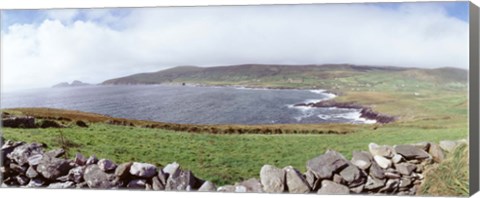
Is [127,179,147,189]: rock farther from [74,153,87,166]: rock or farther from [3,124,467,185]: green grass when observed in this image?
[74,153,87,166]: rock

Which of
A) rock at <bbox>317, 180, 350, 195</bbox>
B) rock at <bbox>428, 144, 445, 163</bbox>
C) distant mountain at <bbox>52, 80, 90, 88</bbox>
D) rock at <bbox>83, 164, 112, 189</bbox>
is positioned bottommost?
rock at <bbox>317, 180, 350, 195</bbox>

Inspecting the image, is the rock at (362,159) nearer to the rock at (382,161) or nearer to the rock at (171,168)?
the rock at (382,161)

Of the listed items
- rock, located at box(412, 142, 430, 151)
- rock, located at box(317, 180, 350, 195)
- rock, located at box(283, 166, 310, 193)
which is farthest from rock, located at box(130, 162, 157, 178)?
rock, located at box(412, 142, 430, 151)

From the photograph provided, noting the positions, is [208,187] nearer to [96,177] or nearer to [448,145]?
[96,177]

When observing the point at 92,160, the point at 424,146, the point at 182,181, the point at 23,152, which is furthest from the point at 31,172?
the point at 424,146

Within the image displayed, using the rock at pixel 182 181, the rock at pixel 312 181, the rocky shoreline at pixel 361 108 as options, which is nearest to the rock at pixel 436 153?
the rocky shoreline at pixel 361 108

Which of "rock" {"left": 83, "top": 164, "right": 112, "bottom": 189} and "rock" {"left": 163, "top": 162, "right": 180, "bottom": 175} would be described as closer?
"rock" {"left": 163, "top": 162, "right": 180, "bottom": 175}

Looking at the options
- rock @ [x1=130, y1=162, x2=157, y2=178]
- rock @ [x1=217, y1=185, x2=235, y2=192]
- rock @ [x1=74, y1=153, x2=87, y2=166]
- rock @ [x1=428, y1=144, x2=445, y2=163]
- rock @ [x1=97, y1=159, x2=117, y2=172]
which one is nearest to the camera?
rock @ [x1=428, y1=144, x2=445, y2=163]
